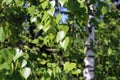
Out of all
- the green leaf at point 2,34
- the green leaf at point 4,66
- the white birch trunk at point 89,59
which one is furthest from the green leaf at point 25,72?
the white birch trunk at point 89,59

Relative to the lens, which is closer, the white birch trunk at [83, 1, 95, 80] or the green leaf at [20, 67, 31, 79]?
the green leaf at [20, 67, 31, 79]

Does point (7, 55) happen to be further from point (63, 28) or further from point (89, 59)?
point (89, 59)

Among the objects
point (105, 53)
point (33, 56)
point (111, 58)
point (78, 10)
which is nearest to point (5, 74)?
point (78, 10)

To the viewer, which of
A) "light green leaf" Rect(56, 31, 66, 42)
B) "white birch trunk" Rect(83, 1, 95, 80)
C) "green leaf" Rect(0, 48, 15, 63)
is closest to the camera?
"green leaf" Rect(0, 48, 15, 63)

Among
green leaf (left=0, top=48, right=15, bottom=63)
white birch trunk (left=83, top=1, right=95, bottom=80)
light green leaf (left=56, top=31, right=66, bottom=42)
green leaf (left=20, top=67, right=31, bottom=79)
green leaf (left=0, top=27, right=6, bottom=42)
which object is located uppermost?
green leaf (left=0, top=27, right=6, bottom=42)

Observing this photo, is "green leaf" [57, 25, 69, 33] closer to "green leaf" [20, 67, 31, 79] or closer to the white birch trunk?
"green leaf" [20, 67, 31, 79]

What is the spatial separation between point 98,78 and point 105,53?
634mm

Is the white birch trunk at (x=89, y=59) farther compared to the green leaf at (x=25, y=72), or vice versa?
the white birch trunk at (x=89, y=59)

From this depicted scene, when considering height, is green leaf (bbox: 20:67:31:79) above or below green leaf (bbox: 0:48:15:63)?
below

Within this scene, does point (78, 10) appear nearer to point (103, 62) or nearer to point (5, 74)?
point (5, 74)

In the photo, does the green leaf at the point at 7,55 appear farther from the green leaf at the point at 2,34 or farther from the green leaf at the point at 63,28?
the green leaf at the point at 63,28

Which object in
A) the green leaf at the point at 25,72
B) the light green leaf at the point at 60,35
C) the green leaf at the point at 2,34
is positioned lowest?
the green leaf at the point at 25,72

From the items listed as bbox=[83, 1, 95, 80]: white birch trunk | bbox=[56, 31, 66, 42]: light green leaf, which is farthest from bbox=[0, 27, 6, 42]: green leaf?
bbox=[83, 1, 95, 80]: white birch trunk

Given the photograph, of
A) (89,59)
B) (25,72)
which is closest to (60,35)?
(25,72)
